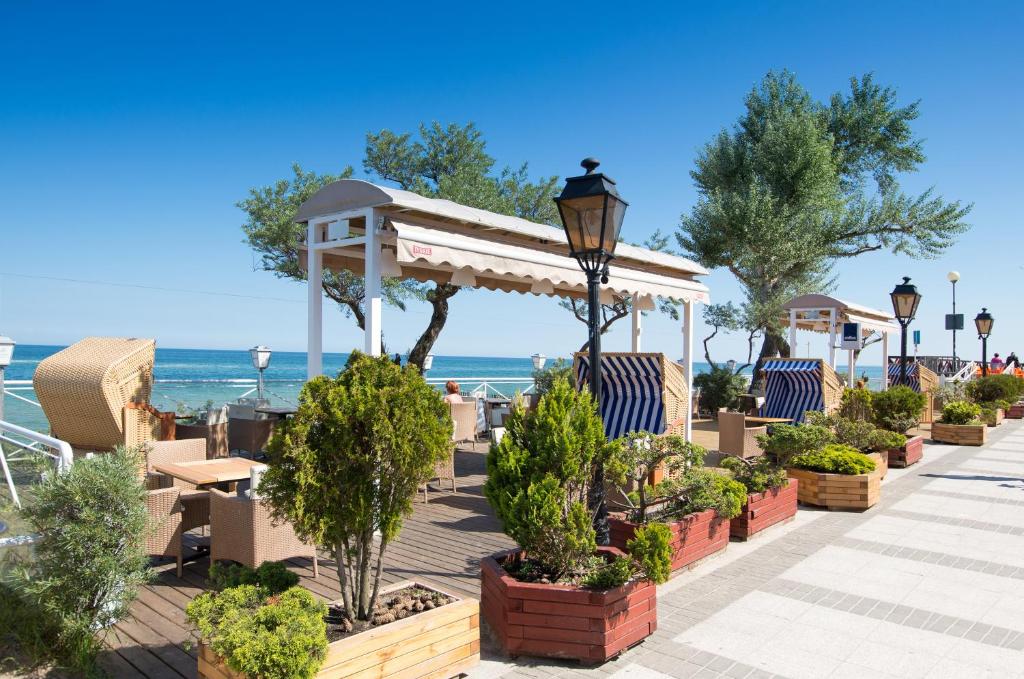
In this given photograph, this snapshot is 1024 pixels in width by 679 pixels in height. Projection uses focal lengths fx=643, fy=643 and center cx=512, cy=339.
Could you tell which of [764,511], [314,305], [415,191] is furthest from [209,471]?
[415,191]

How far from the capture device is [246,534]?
3.82 m

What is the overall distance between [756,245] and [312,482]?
46.9 ft

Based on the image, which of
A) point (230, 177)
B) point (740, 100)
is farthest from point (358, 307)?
point (230, 177)

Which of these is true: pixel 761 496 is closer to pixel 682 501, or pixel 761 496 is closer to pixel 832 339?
pixel 682 501

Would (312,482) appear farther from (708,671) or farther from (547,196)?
(547,196)

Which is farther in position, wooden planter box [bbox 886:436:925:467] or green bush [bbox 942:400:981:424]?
green bush [bbox 942:400:981:424]

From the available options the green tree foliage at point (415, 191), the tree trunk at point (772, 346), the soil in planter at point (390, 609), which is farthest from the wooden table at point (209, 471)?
the tree trunk at point (772, 346)

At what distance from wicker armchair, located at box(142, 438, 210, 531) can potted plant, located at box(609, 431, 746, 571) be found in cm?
281

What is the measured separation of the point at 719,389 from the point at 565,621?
44.0 feet

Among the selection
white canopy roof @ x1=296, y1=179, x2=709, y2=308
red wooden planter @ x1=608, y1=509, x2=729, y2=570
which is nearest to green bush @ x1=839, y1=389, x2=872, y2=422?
white canopy roof @ x1=296, y1=179, x2=709, y2=308

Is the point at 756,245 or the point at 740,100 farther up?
the point at 740,100

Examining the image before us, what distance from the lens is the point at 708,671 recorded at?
3.05 meters

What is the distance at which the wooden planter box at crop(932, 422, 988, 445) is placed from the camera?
11914 mm

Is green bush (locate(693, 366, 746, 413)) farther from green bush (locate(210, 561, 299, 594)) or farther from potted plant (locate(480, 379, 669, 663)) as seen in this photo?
green bush (locate(210, 561, 299, 594))
